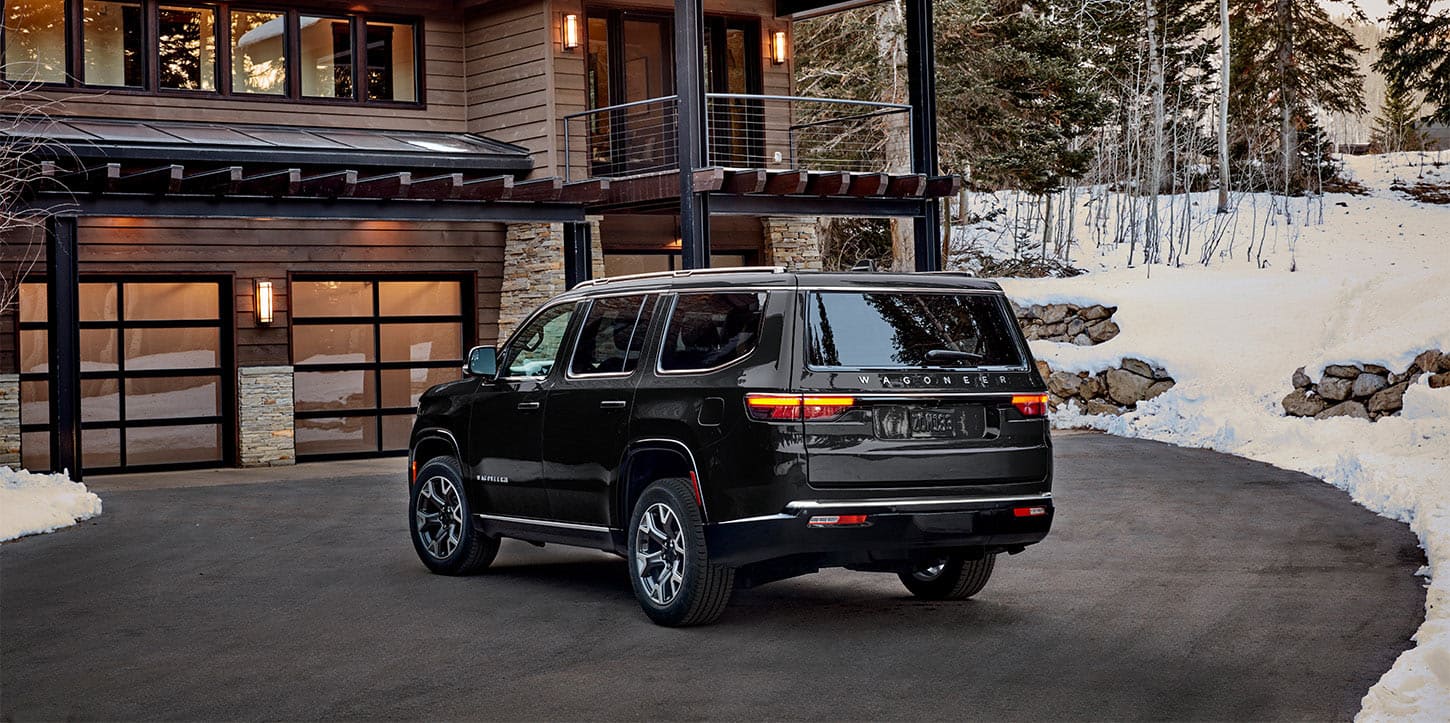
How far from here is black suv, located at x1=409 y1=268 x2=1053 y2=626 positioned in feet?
25.7

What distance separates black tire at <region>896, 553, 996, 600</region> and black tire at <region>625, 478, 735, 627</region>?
1.33m

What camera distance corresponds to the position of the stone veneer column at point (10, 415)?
711 inches

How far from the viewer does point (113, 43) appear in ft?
63.7

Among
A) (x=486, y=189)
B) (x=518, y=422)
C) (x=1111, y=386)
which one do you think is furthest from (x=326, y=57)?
(x=518, y=422)

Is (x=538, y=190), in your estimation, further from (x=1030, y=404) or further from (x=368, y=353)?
(x=1030, y=404)

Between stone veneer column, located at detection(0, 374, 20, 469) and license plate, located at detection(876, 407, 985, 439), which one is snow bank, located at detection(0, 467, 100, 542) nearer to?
stone veneer column, located at detection(0, 374, 20, 469)

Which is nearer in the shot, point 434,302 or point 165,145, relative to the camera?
point 165,145

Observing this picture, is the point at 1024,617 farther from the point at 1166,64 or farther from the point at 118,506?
the point at 1166,64

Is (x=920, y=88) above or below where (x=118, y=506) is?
above

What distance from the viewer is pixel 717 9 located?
22422 mm

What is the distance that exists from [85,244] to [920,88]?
10356 millimetres

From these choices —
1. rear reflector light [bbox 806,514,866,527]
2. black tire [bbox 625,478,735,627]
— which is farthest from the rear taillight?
black tire [bbox 625,478,735,627]

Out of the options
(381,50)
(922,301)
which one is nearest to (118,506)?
(381,50)

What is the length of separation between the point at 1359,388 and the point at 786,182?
23.8ft
